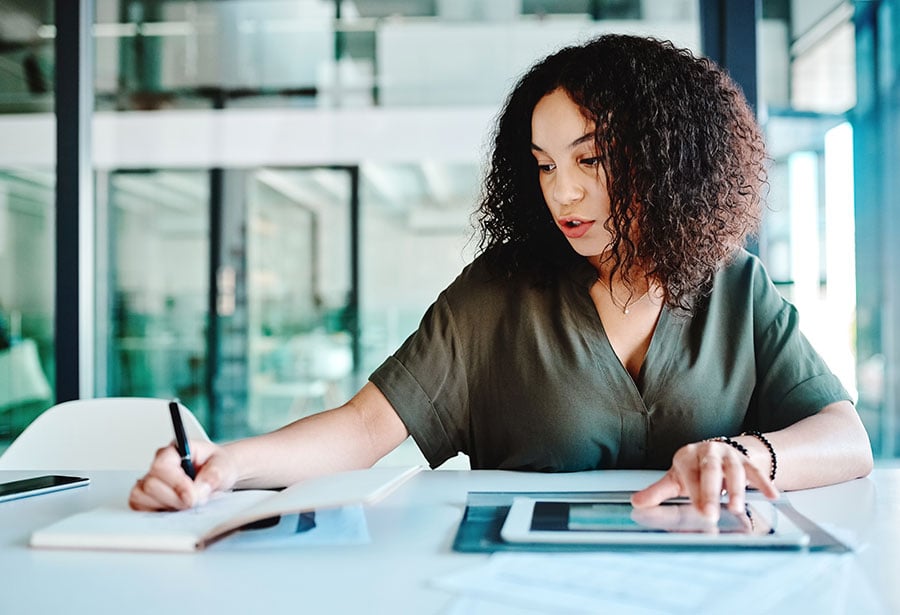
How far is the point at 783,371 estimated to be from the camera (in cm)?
136

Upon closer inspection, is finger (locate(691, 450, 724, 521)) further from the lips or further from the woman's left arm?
the lips

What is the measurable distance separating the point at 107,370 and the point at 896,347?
3627mm

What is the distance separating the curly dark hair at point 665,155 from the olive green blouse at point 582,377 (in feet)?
0.21

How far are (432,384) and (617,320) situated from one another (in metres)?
0.34

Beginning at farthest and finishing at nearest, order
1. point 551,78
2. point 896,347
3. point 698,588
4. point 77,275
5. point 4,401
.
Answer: point 4,401 → point 896,347 → point 77,275 → point 551,78 → point 698,588

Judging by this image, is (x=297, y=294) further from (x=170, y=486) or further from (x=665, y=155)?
(x=170, y=486)

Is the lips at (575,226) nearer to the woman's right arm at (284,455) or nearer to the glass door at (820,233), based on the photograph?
the woman's right arm at (284,455)

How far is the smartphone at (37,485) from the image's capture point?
112 cm

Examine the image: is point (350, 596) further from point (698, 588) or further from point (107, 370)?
point (107, 370)

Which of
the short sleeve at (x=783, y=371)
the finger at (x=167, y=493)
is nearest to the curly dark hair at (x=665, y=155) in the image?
the short sleeve at (x=783, y=371)

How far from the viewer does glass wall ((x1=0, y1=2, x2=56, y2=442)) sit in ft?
12.9

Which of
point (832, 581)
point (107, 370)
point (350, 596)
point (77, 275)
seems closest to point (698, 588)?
point (832, 581)

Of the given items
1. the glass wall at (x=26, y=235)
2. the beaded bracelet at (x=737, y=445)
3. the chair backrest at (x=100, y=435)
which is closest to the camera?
the beaded bracelet at (x=737, y=445)

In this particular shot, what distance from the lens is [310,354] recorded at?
4152 mm
